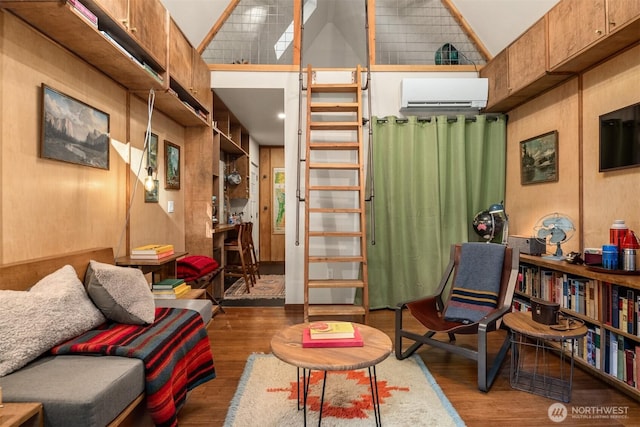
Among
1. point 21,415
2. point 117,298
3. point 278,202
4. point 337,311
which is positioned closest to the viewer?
point 21,415

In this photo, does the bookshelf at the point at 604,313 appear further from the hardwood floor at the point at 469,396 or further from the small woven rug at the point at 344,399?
the small woven rug at the point at 344,399

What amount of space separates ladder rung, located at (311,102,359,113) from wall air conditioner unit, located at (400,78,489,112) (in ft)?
1.88

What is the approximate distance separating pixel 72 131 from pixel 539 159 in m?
3.64

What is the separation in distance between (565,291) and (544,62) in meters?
1.75

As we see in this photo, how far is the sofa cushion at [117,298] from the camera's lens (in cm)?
188

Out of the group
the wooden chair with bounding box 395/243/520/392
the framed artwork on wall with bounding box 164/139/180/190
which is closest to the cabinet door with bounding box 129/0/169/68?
the framed artwork on wall with bounding box 164/139/180/190

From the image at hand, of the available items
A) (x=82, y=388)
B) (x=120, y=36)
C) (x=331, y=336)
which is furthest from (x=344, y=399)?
→ (x=120, y=36)

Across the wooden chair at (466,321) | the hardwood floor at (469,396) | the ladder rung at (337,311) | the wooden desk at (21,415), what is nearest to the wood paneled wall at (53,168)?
the wooden desk at (21,415)

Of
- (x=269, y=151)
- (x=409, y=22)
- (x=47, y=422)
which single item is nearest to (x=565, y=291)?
(x=47, y=422)

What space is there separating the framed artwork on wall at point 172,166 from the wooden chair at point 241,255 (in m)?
1.27

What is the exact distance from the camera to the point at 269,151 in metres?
7.40

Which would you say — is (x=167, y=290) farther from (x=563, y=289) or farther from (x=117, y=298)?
(x=563, y=289)

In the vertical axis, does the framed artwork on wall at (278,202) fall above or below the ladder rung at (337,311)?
above

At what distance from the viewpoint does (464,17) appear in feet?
13.3
